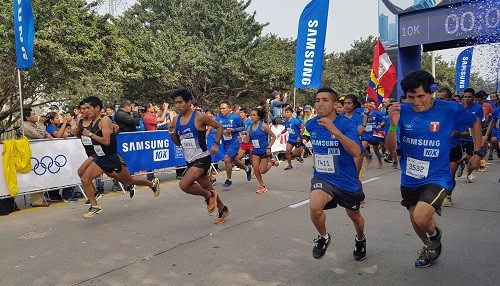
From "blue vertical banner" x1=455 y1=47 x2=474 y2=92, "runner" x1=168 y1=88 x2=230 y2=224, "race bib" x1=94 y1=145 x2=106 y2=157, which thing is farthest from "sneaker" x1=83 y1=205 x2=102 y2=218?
"blue vertical banner" x1=455 y1=47 x2=474 y2=92

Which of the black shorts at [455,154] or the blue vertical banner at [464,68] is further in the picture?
the blue vertical banner at [464,68]

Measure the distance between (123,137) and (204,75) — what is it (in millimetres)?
19109

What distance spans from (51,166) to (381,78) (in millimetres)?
8370

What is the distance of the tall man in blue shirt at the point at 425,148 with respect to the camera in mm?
3574

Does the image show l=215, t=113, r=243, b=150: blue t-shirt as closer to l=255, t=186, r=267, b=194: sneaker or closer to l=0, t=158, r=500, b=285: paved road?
l=255, t=186, r=267, b=194: sneaker

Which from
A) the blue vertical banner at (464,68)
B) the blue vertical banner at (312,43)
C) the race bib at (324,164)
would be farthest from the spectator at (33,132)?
the blue vertical banner at (464,68)

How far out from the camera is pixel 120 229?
18.4 ft

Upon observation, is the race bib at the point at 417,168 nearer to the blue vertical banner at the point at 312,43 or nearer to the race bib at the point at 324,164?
the race bib at the point at 324,164

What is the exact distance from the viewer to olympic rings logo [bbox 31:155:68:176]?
7227mm

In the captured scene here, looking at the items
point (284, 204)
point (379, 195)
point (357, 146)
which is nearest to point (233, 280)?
point (357, 146)

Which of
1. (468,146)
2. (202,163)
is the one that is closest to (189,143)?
(202,163)

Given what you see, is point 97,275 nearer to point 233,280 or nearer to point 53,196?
point 233,280

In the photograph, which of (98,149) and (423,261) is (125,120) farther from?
(423,261)

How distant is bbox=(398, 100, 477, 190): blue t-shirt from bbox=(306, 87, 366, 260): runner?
48 cm
